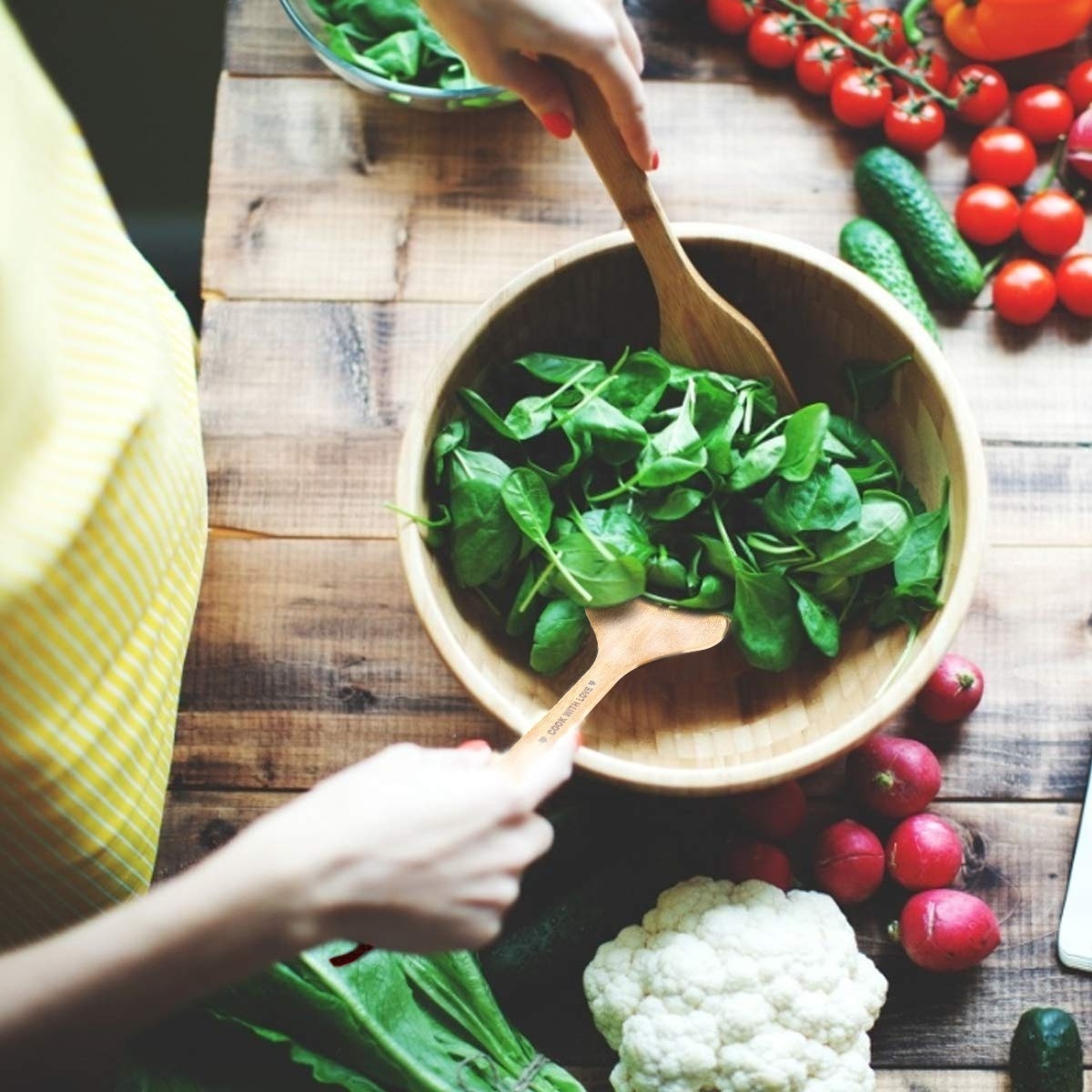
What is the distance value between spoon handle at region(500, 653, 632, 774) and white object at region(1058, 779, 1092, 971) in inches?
21.1

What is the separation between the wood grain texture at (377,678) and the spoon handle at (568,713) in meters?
0.22

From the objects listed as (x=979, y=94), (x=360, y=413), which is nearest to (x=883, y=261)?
(x=979, y=94)

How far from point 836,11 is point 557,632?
2.74 ft

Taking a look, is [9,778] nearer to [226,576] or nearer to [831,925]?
[226,576]

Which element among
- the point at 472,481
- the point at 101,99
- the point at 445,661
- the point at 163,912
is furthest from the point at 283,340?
the point at 101,99

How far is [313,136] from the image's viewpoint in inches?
53.5

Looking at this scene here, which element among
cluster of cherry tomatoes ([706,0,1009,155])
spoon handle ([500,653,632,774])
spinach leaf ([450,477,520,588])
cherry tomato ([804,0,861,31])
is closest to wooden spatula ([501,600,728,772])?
spoon handle ([500,653,632,774])

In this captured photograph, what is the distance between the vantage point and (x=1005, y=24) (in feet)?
4.31

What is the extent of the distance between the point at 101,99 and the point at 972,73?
1.41m

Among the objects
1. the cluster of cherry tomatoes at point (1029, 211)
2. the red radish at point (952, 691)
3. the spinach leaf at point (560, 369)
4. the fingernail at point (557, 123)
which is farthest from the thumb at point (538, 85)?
the red radish at point (952, 691)

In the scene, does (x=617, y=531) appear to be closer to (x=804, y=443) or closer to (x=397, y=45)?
(x=804, y=443)

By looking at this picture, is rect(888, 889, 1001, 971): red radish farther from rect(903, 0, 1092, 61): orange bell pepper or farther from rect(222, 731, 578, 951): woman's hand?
rect(903, 0, 1092, 61): orange bell pepper

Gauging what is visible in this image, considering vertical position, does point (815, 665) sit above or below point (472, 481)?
below

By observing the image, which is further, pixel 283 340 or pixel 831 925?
pixel 283 340
